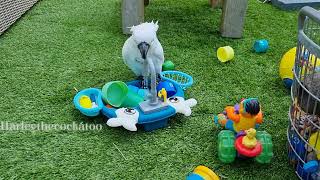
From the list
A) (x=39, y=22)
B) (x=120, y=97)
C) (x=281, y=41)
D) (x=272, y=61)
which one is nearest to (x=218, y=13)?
(x=281, y=41)

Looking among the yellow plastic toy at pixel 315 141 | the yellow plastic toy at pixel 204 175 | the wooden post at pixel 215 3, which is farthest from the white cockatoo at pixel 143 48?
the wooden post at pixel 215 3

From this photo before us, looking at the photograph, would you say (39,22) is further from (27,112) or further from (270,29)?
(270,29)

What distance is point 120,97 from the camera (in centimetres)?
133

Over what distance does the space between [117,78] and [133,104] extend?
1.04ft

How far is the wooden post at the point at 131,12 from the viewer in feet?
6.36

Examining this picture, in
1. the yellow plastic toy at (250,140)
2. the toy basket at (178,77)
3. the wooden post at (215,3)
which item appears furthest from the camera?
the wooden post at (215,3)

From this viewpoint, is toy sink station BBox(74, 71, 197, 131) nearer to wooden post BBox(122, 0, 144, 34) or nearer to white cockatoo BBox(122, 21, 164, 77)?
white cockatoo BBox(122, 21, 164, 77)

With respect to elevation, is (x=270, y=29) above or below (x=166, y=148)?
above

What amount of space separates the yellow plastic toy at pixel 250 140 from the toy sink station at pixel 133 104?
273mm

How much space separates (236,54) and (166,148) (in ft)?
2.60

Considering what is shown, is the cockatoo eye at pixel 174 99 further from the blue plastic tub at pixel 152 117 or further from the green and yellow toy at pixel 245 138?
the green and yellow toy at pixel 245 138

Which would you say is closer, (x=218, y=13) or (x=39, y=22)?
(x=39, y=22)

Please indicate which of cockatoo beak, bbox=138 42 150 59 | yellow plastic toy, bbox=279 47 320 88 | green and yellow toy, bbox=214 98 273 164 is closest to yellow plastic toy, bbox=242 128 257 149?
green and yellow toy, bbox=214 98 273 164

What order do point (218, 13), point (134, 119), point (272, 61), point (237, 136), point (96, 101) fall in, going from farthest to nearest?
point (218, 13)
point (272, 61)
point (96, 101)
point (134, 119)
point (237, 136)
